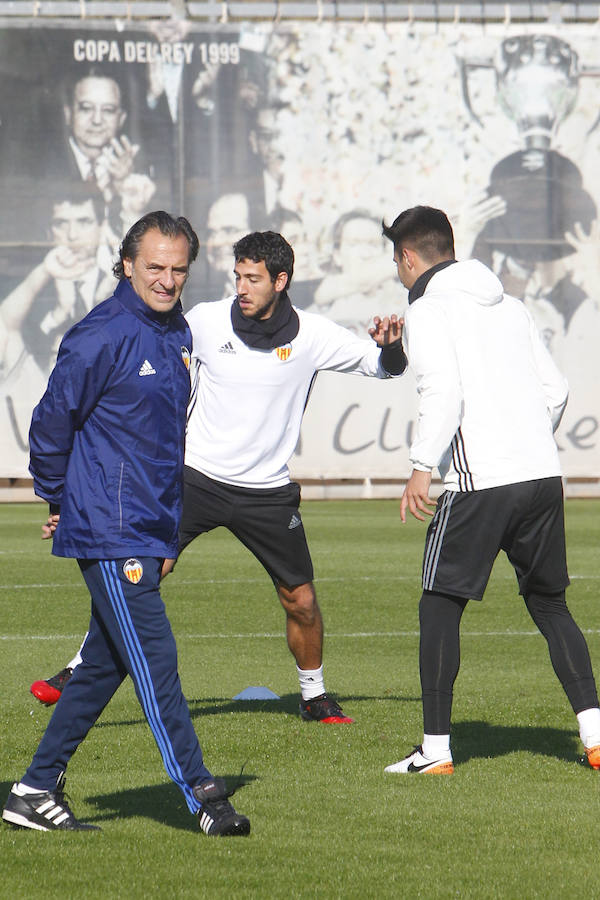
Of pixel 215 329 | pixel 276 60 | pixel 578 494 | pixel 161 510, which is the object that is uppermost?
pixel 276 60

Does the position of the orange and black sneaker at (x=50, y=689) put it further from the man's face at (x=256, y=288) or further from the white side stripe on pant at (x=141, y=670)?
the white side stripe on pant at (x=141, y=670)

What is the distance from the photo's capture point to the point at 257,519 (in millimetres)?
6875

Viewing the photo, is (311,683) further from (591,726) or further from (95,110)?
(95,110)

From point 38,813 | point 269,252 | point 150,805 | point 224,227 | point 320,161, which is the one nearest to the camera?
point 38,813

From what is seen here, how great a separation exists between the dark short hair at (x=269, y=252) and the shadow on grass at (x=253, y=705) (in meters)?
2.07

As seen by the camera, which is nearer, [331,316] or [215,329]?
[215,329]

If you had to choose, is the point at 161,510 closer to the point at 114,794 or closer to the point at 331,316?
the point at 114,794

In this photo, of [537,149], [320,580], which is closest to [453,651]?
[320,580]

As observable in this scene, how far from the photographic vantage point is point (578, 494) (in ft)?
87.7

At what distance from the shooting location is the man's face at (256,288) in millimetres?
6746

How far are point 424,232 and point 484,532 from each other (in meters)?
1.16

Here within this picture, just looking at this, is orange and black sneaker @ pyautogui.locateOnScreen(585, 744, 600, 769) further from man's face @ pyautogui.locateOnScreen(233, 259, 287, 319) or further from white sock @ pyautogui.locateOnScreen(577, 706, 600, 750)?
man's face @ pyautogui.locateOnScreen(233, 259, 287, 319)

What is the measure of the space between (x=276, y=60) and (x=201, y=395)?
68.8 ft

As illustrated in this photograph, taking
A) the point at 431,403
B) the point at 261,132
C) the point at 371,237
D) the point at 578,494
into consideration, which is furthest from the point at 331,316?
the point at 431,403
